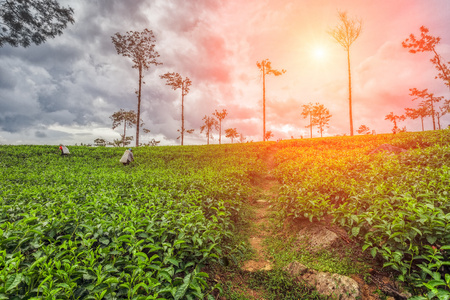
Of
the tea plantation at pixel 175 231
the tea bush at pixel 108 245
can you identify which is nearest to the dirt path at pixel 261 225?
the tea plantation at pixel 175 231

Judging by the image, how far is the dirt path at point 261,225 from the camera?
4.63 m

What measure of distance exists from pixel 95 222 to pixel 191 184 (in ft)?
13.6

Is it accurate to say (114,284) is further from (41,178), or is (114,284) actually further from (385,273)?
(41,178)

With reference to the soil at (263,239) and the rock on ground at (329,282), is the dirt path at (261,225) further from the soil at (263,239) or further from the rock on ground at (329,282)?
the rock on ground at (329,282)

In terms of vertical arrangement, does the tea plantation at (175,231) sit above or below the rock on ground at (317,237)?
above

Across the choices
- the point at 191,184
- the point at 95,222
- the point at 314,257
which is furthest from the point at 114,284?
the point at 191,184

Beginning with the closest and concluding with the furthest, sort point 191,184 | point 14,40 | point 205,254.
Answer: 1. point 205,254
2. point 191,184
3. point 14,40

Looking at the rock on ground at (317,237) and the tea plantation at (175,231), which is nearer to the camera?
the tea plantation at (175,231)

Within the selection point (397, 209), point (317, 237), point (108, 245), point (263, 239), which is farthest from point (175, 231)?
point (397, 209)

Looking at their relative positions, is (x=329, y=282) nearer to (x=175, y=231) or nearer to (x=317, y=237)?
(x=317, y=237)

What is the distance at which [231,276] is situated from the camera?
409 centimetres

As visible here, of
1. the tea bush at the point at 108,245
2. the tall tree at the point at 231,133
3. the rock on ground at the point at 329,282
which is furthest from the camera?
the tall tree at the point at 231,133

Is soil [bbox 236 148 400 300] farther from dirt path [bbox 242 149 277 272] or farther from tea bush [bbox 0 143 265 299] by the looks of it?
tea bush [bbox 0 143 265 299]

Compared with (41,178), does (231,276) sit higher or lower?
lower
